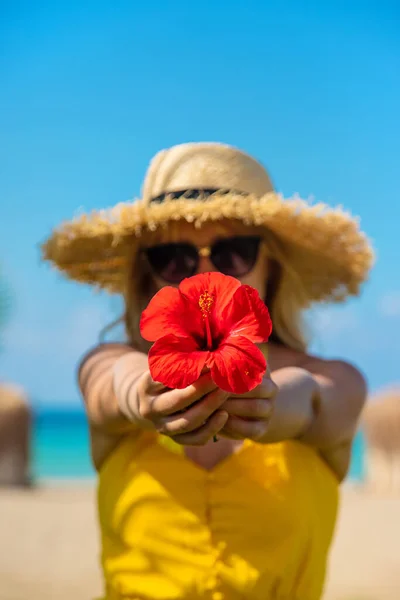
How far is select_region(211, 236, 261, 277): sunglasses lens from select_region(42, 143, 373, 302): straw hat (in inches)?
2.6

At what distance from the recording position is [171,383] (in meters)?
0.89

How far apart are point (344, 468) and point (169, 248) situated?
0.77 meters

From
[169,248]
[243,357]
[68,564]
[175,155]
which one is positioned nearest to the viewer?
[243,357]

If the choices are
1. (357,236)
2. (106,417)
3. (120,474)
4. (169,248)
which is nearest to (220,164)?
(169,248)

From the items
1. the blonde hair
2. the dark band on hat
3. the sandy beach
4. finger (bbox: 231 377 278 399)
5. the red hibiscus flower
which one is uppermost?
the dark band on hat

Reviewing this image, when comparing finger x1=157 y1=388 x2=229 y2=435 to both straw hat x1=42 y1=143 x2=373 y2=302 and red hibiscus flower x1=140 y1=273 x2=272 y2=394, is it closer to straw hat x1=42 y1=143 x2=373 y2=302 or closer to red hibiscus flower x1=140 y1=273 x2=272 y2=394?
red hibiscus flower x1=140 y1=273 x2=272 y2=394

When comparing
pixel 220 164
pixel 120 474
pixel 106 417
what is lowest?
pixel 120 474

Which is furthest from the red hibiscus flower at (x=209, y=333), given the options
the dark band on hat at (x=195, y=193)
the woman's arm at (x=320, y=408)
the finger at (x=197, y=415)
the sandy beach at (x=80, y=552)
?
the sandy beach at (x=80, y=552)

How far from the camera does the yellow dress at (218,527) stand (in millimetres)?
1540

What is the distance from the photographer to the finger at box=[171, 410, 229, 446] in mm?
1039

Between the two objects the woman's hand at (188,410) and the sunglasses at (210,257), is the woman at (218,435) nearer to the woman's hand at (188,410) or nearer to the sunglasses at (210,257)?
the sunglasses at (210,257)

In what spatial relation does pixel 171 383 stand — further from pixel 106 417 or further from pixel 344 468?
pixel 344 468

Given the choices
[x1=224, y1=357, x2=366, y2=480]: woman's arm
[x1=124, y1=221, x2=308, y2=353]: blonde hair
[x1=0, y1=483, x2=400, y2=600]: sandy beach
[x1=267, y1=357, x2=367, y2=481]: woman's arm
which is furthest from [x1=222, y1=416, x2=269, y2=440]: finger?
[x1=0, y1=483, x2=400, y2=600]: sandy beach

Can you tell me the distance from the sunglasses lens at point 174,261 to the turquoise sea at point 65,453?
17306 millimetres
